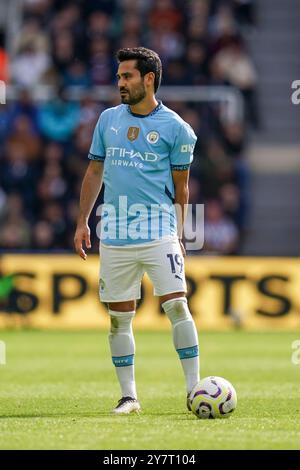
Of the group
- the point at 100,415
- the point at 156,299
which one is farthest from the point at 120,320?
the point at 156,299

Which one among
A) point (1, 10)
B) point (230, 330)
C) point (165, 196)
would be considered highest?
point (1, 10)

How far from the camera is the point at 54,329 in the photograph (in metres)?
16.6

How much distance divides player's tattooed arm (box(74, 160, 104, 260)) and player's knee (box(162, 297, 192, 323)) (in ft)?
2.18

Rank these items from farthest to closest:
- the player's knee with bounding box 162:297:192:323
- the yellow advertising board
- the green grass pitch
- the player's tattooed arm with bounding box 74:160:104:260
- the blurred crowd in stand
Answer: the blurred crowd in stand
the yellow advertising board
the player's tattooed arm with bounding box 74:160:104:260
the player's knee with bounding box 162:297:192:323
the green grass pitch

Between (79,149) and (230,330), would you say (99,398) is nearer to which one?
(230,330)

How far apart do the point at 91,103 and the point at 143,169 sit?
36.2ft

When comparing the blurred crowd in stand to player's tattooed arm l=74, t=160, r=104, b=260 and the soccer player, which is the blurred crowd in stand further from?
the soccer player

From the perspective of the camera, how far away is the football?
25.8 ft

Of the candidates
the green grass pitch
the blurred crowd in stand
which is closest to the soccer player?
the green grass pitch

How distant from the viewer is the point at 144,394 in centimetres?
953

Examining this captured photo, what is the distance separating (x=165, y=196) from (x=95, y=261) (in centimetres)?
887

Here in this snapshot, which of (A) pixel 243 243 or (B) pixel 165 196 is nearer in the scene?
(B) pixel 165 196

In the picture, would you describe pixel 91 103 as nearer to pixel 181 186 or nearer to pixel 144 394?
pixel 144 394
